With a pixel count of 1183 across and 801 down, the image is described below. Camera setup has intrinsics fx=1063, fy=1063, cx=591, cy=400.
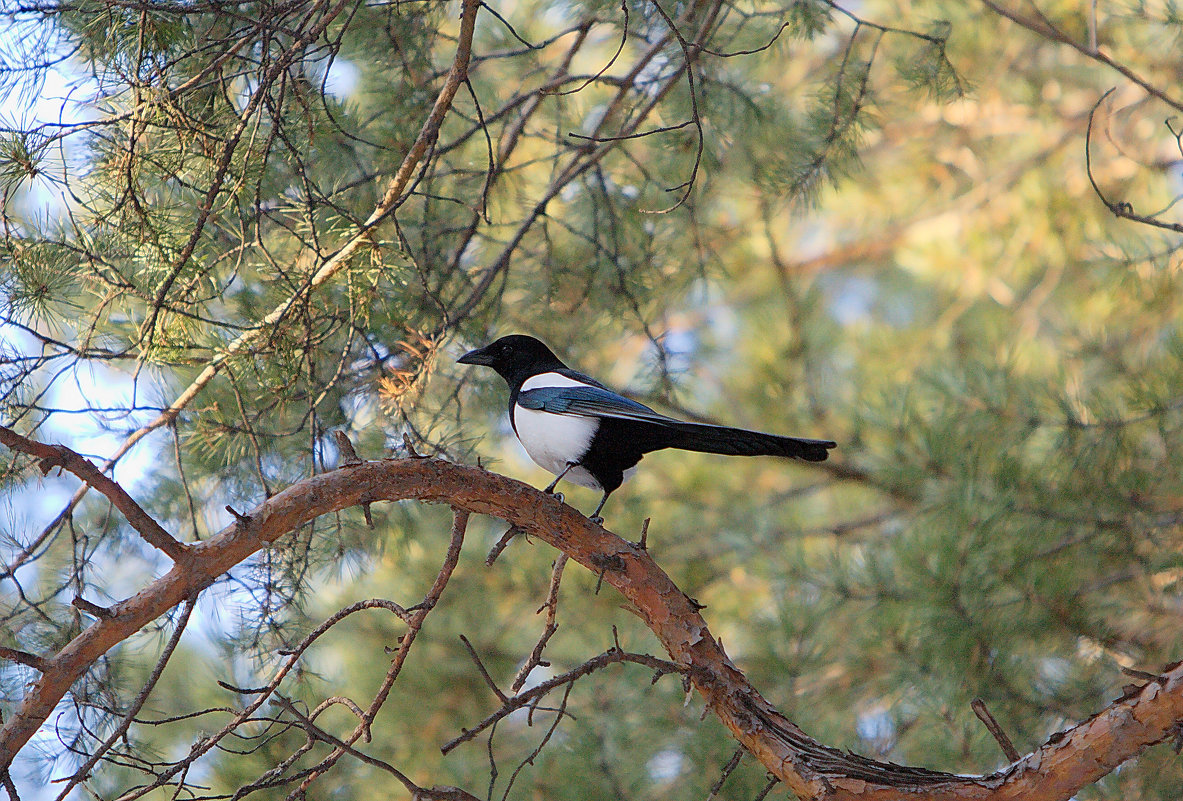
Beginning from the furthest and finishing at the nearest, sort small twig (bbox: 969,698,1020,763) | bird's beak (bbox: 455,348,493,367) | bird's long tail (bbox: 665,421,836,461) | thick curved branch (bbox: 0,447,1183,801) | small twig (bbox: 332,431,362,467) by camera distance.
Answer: bird's beak (bbox: 455,348,493,367)
bird's long tail (bbox: 665,421,836,461)
small twig (bbox: 332,431,362,467)
small twig (bbox: 969,698,1020,763)
thick curved branch (bbox: 0,447,1183,801)

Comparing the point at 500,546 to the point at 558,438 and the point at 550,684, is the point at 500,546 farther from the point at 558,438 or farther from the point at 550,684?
the point at 558,438

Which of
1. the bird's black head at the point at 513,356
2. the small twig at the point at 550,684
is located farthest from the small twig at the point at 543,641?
the bird's black head at the point at 513,356

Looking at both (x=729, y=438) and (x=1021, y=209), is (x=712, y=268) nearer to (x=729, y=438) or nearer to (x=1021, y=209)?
(x=729, y=438)

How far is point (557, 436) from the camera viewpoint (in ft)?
7.32

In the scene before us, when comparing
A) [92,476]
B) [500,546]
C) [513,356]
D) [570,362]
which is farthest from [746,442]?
[570,362]

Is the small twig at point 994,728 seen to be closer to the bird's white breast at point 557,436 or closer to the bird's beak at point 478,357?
the bird's white breast at point 557,436

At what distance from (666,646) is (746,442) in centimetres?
40

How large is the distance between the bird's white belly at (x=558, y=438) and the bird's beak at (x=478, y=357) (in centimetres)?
22

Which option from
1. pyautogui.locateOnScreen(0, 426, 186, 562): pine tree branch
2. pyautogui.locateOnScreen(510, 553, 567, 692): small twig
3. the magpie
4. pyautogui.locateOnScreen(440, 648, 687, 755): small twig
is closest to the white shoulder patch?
the magpie

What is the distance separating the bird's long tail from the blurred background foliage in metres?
0.41

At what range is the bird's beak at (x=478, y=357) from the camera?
2480 millimetres

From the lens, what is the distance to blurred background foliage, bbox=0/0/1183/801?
2.00 metres

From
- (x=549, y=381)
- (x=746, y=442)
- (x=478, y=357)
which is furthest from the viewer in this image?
(x=478, y=357)

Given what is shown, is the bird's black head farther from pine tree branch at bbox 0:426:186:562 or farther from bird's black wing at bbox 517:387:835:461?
pine tree branch at bbox 0:426:186:562
